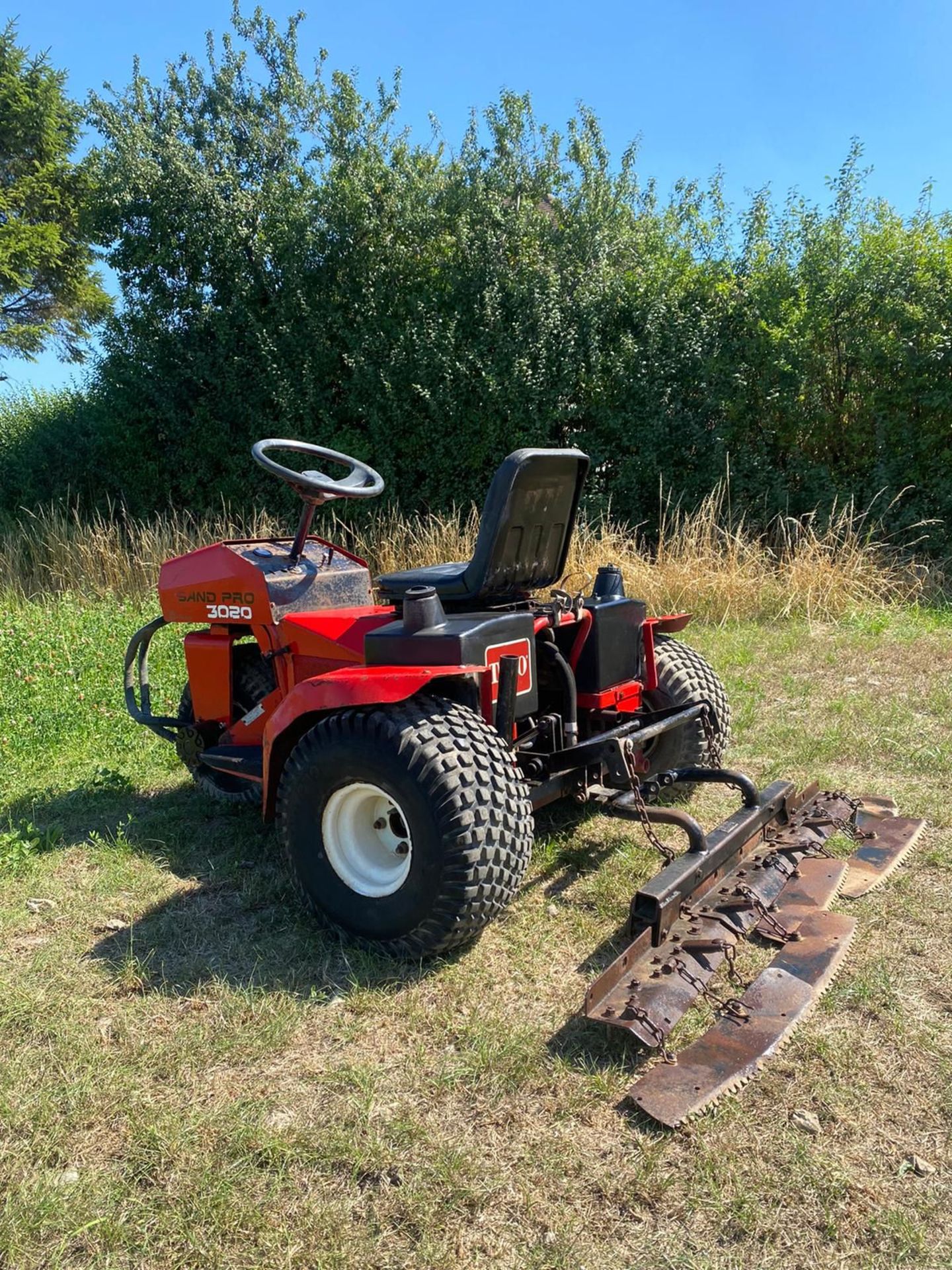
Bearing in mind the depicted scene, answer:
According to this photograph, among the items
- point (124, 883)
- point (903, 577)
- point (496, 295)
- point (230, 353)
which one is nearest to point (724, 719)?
point (124, 883)

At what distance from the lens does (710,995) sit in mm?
2639

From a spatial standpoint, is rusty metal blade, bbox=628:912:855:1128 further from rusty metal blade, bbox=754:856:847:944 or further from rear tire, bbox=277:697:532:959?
rear tire, bbox=277:697:532:959

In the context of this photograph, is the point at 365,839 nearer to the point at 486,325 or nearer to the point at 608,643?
the point at 608,643

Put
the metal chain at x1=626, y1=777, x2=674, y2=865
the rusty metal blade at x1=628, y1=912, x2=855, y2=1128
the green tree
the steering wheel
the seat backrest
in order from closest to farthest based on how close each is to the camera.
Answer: the rusty metal blade at x1=628, y1=912, x2=855, y2=1128 < the metal chain at x1=626, y1=777, x2=674, y2=865 < the seat backrest < the steering wheel < the green tree

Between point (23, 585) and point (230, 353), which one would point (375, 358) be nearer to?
point (230, 353)

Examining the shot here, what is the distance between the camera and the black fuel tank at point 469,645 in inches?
118

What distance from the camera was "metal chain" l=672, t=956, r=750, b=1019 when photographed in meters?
2.55

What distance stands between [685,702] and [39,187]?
16.1m

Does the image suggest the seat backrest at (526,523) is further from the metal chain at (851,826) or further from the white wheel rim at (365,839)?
the metal chain at (851,826)

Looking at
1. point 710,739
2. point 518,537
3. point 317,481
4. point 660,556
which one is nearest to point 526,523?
point 518,537

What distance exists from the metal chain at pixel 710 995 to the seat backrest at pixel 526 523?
1408 mm

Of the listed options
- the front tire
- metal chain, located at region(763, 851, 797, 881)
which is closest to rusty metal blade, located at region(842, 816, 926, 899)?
metal chain, located at region(763, 851, 797, 881)

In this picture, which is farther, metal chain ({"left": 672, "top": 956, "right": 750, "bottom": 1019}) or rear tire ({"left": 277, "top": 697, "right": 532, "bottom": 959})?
rear tire ({"left": 277, "top": 697, "right": 532, "bottom": 959})

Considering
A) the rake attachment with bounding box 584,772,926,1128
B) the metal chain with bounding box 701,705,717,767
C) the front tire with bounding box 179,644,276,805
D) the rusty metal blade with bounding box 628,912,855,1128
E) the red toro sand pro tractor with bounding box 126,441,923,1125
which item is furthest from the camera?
the front tire with bounding box 179,644,276,805
